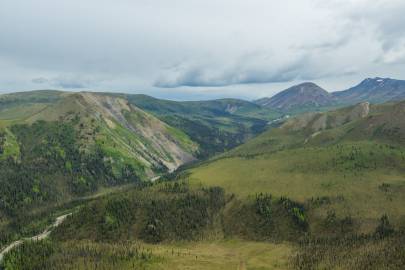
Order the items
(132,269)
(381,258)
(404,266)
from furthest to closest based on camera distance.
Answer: (132,269), (381,258), (404,266)

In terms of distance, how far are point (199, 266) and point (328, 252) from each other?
63.7m

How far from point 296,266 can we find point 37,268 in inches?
4957

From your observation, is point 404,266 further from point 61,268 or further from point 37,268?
point 37,268

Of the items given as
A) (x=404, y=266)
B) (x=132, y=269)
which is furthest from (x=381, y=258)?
(x=132, y=269)

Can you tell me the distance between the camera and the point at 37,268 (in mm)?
199750

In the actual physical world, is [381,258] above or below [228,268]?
above

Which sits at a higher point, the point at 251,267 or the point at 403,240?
the point at 403,240

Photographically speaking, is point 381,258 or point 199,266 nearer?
point 381,258

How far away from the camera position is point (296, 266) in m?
190

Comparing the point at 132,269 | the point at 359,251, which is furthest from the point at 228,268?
the point at 359,251

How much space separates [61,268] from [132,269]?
33.6 m

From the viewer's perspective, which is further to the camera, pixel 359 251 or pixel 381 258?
pixel 359 251

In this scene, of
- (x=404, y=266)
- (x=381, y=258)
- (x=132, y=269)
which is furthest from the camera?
(x=132, y=269)

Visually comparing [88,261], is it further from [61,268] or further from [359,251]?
[359,251]
